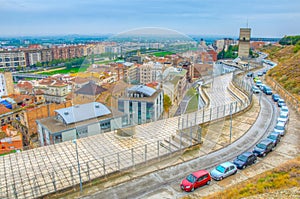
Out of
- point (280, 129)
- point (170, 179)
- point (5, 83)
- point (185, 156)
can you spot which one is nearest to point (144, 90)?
point (170, 179)

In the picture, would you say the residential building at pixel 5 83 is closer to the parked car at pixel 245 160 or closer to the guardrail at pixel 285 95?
the guardrail at pixel 285 95

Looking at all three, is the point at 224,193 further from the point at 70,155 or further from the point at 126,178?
the point at 70,155

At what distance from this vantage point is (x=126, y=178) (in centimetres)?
1019

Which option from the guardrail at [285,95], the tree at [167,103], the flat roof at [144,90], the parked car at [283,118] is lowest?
the parked car at [283,118]

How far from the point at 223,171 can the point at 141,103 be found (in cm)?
585

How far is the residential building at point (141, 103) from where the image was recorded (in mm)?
6281

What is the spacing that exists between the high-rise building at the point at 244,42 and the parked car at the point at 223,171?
A: 62.5 metres

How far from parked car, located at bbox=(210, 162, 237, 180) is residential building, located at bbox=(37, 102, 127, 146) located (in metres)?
4.70

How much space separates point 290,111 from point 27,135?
25.7 meters

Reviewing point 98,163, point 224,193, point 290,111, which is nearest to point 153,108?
point 224,193

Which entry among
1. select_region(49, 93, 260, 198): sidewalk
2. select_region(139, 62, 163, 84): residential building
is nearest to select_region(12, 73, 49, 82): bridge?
select_region(49, 93, 260, 198): sidewalk

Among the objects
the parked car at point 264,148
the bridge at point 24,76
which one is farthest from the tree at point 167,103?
the bridge at point 24,76

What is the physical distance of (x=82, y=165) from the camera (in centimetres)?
1053

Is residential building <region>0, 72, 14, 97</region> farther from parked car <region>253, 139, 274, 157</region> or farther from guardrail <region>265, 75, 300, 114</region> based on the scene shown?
parked car <region>253, 139, 274, 157</region>
